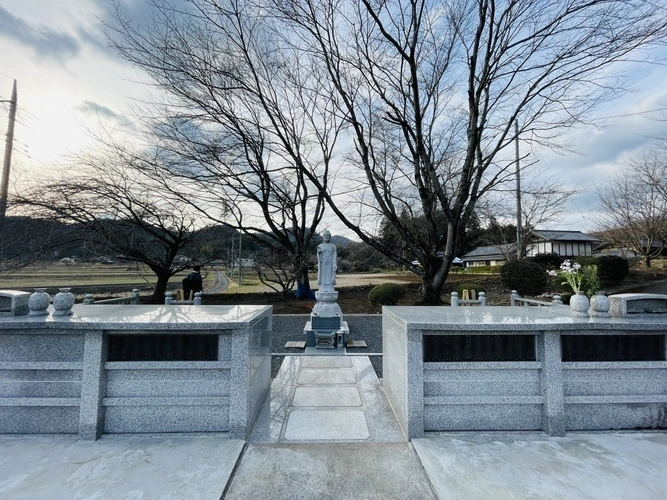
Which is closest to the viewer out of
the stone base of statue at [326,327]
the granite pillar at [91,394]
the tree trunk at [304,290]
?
the granite pillar at [91,394]

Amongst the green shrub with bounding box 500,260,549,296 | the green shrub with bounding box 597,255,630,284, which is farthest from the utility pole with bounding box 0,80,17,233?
the green shrub with bounding box 597,255,630,284

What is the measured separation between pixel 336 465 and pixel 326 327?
4.64 m

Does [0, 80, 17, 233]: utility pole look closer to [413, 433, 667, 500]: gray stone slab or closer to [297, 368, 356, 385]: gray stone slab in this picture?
[297, 368, 356, 385]: gray stone slab

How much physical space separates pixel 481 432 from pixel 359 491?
1.30 meters

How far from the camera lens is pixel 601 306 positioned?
271 centimetres

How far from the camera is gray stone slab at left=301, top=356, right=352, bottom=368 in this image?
4.46 metres

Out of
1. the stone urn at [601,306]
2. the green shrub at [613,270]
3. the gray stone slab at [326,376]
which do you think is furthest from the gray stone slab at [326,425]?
the green shrub at [613,270]

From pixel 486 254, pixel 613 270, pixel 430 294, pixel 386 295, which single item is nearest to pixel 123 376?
pixel 386 295

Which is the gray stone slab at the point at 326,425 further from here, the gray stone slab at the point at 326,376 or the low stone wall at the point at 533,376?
the gray stone slab at the point at 326,376

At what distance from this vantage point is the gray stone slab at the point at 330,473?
5.82 ft

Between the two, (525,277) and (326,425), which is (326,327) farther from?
(525,277)

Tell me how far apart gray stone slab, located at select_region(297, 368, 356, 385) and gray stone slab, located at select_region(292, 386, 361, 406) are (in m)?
0.20

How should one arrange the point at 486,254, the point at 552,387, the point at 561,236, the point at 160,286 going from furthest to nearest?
the point at 486,254 → the point at 561,236 → the point at 160,286 → the point at 552,387

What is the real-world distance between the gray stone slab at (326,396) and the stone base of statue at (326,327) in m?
2.78
